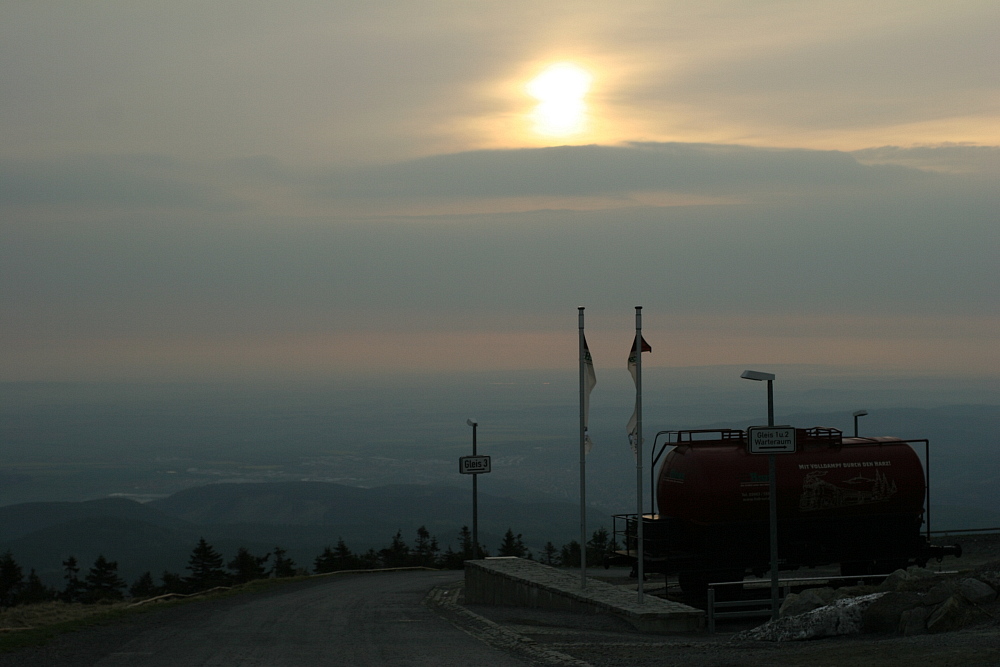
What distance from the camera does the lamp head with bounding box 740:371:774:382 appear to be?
17.1m

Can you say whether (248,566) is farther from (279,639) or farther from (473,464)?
(279,639)

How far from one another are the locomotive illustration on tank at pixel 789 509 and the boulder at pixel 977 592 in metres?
8.41

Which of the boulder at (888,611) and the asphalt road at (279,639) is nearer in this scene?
the boulder at (888,611)

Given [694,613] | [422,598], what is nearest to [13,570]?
[422,598]

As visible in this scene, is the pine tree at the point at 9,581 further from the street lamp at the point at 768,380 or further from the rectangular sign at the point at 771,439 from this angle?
the rectangular sign at the point at 771,439

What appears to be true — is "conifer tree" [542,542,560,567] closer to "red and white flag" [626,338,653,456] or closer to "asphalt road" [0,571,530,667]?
"asphalt road" [0,571,530,667]

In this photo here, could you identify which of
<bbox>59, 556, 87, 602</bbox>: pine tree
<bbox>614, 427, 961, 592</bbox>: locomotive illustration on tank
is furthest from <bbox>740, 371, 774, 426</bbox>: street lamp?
<bbox>59, 556, 87, 602</bbox>: pine tree

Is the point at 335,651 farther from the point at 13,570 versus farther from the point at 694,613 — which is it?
the point at 13,570

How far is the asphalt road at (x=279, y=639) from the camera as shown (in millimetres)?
16344

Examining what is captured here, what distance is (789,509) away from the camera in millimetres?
24484

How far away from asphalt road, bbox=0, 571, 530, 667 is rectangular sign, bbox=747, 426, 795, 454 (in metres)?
5.20

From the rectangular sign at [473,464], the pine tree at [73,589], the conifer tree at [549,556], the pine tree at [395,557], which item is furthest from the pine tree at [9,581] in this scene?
the rectangular sign at [473,464]

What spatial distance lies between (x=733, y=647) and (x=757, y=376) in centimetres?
458

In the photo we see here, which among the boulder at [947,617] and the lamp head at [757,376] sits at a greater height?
the lamp head at [757,376]
